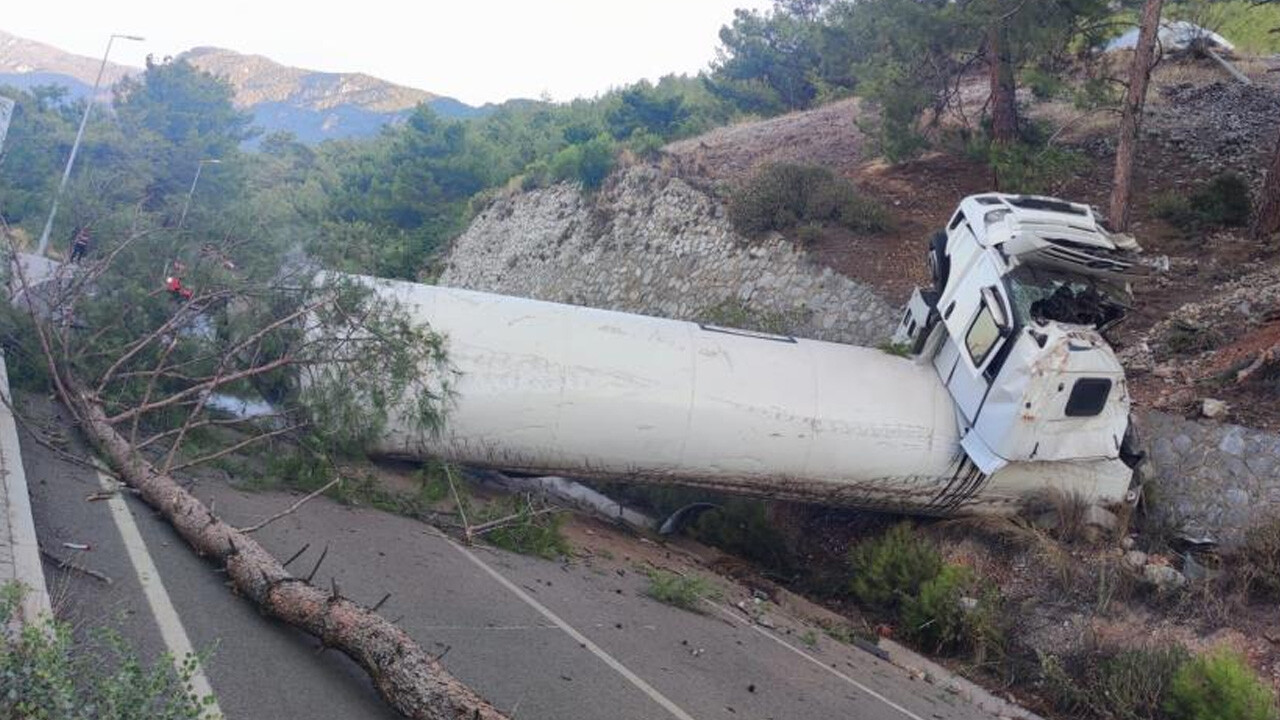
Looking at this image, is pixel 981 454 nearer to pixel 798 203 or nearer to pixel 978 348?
pixel 978 348

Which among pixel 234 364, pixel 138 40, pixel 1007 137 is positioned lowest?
pixel 234 364

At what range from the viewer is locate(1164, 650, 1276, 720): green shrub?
6.72 m

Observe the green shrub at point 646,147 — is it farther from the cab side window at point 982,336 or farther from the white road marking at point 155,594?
the white road marking at point 155,594

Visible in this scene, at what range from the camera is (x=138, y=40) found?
24.4 metres

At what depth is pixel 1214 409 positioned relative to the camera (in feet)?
34.7

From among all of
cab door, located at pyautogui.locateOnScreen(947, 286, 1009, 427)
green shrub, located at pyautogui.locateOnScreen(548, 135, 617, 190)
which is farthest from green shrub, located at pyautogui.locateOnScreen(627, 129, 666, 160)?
cab door, located at pyautogui.locateOnScreen(947, 286, 1009, 427)

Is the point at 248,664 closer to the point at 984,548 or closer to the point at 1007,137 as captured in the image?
the point at 984,548

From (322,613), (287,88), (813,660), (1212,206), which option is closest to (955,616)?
(813,660)

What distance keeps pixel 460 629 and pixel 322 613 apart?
120cm

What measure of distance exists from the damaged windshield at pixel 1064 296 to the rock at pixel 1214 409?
1.53 meters

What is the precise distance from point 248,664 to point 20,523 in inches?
70.9

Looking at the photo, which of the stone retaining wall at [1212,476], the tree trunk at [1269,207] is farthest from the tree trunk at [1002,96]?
the stone retaining wall at [1212,476]

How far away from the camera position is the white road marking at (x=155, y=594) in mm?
4695

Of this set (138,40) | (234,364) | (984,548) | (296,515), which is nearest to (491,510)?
(296,515)
